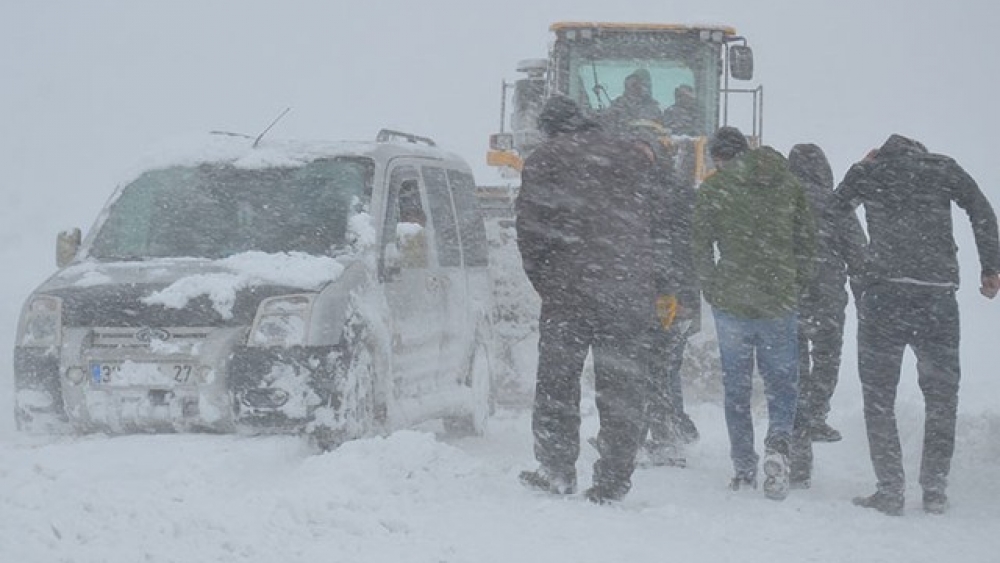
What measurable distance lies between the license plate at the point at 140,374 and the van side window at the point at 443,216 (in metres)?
2.24

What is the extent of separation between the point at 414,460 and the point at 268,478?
71 cm

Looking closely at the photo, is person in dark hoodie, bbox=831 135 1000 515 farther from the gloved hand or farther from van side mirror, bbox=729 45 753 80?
van side mirror, bbox=729 45 753 80

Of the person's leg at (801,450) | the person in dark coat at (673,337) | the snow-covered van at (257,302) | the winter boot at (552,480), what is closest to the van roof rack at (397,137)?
the snow-covered van at (257,302)

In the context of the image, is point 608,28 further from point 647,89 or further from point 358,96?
point 358,96

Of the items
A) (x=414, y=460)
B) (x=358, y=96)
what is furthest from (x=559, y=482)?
(x=358, y=96)

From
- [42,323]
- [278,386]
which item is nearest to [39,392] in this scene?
[42,323]

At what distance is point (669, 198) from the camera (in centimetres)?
736

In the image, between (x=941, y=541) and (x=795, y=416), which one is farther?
(x=795, y=416)

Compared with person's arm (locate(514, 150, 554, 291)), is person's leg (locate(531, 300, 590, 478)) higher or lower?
lower

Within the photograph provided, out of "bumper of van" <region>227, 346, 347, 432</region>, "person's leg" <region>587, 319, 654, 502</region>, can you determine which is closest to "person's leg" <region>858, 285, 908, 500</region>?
"person's leg" <region>587, 319, 654, 502</region>

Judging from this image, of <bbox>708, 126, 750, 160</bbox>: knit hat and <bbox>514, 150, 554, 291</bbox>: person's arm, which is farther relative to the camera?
<bbox>708, 126, 750, 160</bbox>: knit hat

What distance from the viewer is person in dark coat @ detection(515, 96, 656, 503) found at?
6004mm

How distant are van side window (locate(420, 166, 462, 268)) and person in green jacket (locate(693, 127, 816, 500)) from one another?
1988mm

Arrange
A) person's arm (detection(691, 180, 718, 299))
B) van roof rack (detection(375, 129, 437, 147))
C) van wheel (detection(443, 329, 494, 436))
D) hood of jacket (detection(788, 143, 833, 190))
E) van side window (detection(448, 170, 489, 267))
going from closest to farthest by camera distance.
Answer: person's arm (detection(691, 180, 718, 299)) < hood of jacket (detection(788, 143, 833, 190)) < van roof rack (detection(375, 129, 437, 147)) < van wheel (detection(443, 329, 494, 436)) < van side window (detection(448, 170, 489, 267))
